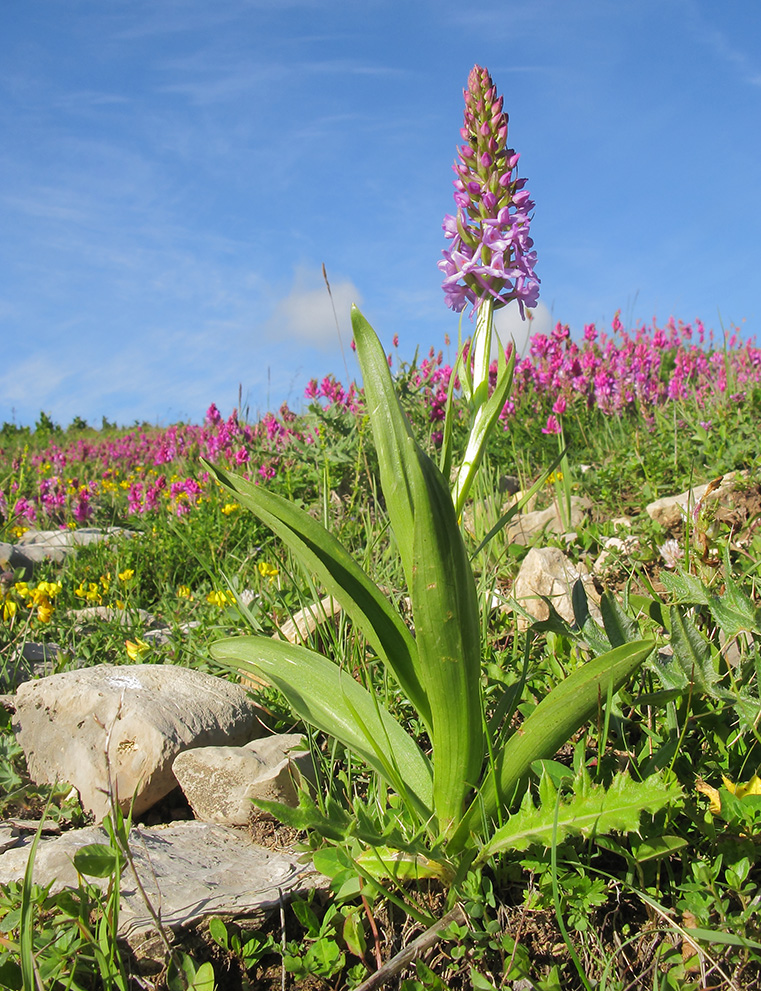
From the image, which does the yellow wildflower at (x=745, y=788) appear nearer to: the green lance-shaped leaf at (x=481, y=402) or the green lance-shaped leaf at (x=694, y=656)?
the green lance-shaped leaf at (x=694, y=656)

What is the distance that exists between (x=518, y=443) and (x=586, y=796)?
4.73m

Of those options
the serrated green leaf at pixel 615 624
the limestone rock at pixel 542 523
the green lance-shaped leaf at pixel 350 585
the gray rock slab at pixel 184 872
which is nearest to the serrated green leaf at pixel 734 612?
the serrated green leaf at pixel 615 624

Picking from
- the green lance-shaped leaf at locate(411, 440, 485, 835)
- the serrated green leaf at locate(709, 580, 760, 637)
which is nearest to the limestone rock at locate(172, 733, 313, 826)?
the green lance-shaped leaf at locate(411, 440, 485, 835)

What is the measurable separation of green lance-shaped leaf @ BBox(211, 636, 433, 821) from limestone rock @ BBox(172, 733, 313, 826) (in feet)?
0.92

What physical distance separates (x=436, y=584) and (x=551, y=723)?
1.29 feet

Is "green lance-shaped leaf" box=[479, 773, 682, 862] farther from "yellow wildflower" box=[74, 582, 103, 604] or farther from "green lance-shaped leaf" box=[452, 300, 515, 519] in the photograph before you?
"yellow wildflower" box=[74, 582, 103, 604]

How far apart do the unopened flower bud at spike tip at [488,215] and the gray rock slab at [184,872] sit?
136 centimetres

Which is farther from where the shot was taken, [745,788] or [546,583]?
[546,583]

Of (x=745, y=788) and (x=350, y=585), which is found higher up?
(x=350, y=585)

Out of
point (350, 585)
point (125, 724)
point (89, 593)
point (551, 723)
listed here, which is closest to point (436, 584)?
point (350, 585)

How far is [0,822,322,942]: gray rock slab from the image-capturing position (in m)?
1.41

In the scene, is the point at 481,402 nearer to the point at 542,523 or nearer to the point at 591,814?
the point at 591,814

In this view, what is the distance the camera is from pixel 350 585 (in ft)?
4.69

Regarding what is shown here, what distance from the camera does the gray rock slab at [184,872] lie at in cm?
141
